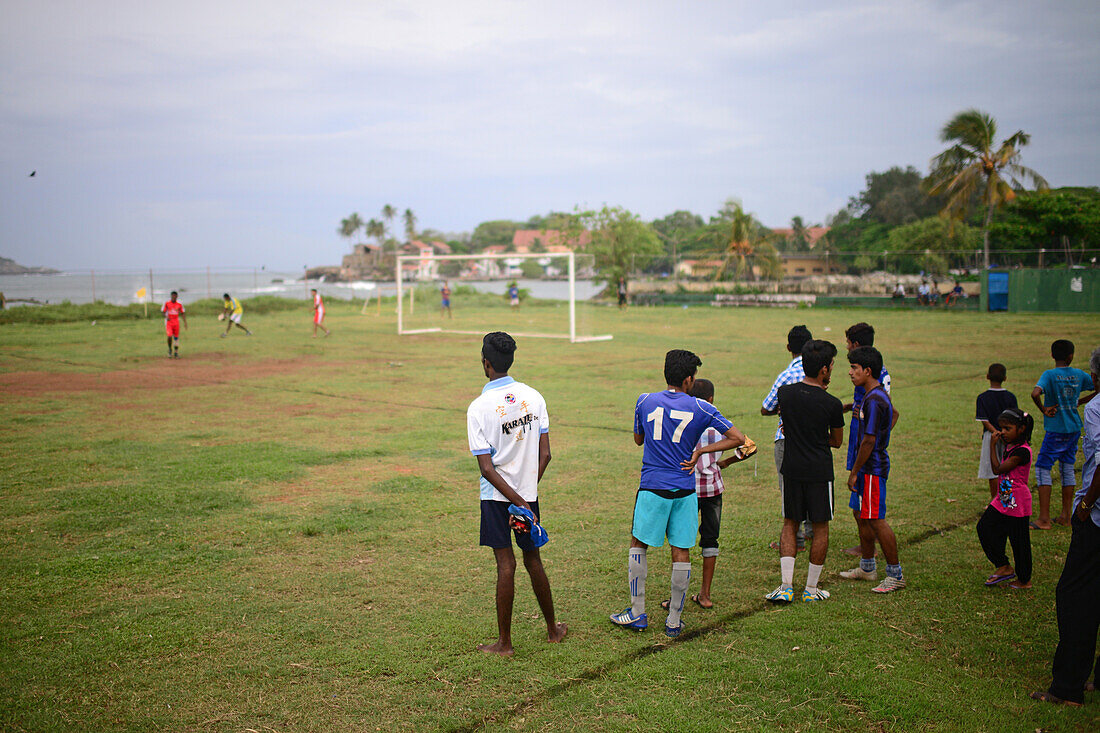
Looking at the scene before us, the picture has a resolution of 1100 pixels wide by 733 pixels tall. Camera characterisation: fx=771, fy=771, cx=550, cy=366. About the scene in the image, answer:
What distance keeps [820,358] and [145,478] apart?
7.38 metres

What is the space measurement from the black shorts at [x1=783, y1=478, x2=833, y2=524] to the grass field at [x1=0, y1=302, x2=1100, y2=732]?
2.00ft

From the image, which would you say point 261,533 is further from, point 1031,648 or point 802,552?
point 1031,648

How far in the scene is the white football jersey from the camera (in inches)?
173

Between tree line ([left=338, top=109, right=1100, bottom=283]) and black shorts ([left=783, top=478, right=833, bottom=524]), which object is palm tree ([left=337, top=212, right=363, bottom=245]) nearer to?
tree line ([left=338, top=109, right=1100, bottom=283])

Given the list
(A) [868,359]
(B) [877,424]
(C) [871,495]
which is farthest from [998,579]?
(A) [868,359]

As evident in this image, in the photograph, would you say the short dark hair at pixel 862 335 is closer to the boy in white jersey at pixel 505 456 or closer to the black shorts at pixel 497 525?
the boy in white jersey at pixel 505 456

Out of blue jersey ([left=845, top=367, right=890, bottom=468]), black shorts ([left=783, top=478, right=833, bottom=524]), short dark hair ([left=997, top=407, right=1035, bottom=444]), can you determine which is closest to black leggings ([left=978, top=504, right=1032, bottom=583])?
short dark hair ([left=997, top=407, right=1035, bottom=444])

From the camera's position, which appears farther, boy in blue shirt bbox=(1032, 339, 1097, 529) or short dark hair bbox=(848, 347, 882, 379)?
boy in blue shirt bbox=(1032, 339, 1097, 529)

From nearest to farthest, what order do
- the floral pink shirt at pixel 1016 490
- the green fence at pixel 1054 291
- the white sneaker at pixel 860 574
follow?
the floral pink shirt at pixel 1016 490 → the white sneaker at pixel 860 574 → the green fence at pixel 1054 291

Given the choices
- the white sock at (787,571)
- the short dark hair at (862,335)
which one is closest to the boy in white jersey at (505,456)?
the white sock at (787,571)

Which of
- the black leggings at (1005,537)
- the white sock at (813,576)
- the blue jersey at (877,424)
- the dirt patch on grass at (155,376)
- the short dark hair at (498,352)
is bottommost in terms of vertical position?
the white sock at (813,576)

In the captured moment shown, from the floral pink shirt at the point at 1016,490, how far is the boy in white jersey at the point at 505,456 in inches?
128

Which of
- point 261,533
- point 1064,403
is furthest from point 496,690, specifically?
point 1064,403

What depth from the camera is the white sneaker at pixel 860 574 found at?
5641mm
